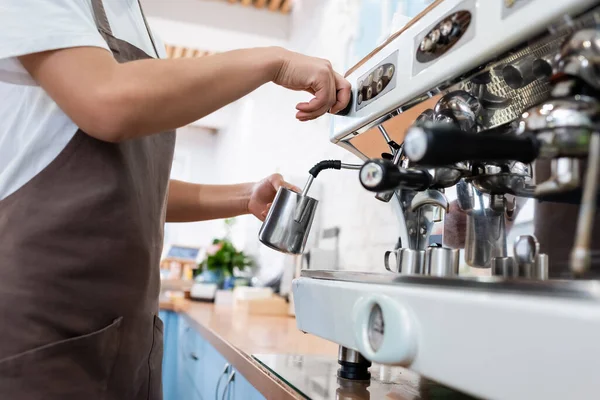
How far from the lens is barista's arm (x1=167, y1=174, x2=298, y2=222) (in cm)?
104

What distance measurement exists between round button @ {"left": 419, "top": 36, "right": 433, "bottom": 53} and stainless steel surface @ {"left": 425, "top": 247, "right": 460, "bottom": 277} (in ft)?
0.67

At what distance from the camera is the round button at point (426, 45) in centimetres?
55

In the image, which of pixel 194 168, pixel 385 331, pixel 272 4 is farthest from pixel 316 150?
pixel 194 168

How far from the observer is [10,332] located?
65cm

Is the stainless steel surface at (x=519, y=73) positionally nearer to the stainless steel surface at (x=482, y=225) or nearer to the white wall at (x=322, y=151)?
the stainless steel surface at (x=482, y=225)

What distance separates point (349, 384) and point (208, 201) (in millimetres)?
512

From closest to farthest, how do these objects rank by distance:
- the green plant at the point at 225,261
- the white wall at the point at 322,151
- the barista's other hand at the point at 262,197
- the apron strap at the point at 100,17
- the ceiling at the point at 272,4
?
the apron strap at the point at 100,17, the barista's other hand at the point at 262,197, the white wall at the point at 322,151, the green plant at the point at 225,261, the ceiling at the point at 272,4

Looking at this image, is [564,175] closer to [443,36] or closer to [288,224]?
[443,36]

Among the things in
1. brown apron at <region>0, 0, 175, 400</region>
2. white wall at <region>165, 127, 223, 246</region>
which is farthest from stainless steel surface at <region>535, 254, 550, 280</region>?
white wall at <region>165, 127, 223, 246</region>

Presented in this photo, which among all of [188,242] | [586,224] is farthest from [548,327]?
[188,242]

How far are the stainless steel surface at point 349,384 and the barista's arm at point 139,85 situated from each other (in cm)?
34

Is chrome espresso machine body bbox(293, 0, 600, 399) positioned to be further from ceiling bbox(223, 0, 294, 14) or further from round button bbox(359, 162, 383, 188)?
ceiling bbox(223, 0, 294, 14)

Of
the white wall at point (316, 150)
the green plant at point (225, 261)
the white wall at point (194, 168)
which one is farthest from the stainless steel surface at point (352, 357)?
the white wall at point (194, 168)

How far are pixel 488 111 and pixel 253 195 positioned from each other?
1.65 ft
